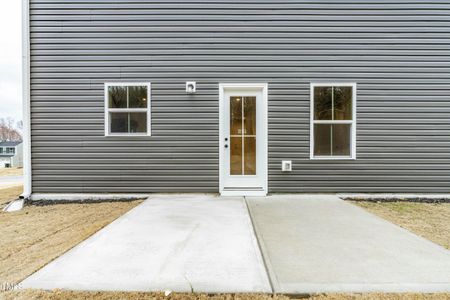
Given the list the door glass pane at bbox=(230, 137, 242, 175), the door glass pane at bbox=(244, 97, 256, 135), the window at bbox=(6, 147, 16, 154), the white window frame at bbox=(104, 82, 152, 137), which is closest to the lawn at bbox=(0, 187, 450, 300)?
the white window frame at bbox=(104, 82, 152, 137)

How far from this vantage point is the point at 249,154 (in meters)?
4.86

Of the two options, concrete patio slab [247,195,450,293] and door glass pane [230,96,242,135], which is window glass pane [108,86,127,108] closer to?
door glass pane [230,96,242,135]

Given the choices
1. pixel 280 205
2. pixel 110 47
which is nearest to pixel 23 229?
pixel 110 47

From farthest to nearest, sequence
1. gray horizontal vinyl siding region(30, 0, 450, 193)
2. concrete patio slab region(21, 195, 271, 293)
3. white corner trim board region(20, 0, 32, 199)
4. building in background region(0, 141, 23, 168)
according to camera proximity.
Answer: building in background region(0, 141, 23, 168) < gray horizontal vinyl siding region(30, 0, 450, 193) < white corner trim board region(20, 0, 32, 199) < concrete patio slab region(21, 195, 271, 293)

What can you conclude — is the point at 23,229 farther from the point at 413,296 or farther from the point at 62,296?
the point at 413,296

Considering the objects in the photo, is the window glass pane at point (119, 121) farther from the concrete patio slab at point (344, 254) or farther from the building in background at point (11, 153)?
the building in background at point (11, 153)

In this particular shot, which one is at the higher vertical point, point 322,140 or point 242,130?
point 242,130

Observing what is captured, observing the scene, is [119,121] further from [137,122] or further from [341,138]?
[341,138]

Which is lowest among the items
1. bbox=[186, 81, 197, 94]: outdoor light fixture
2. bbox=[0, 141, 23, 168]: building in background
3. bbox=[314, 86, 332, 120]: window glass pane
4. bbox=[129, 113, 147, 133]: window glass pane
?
bbox=[0, 141, 23, 168]: building in background

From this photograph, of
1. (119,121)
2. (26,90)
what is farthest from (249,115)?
(26,90)

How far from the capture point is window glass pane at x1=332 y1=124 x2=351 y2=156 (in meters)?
4.81

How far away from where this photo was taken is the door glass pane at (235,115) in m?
4.83

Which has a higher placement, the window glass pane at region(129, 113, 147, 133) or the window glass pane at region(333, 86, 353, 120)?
the window glass pane at region(333, 86, 353, 120)

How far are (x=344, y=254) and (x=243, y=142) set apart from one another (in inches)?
111
